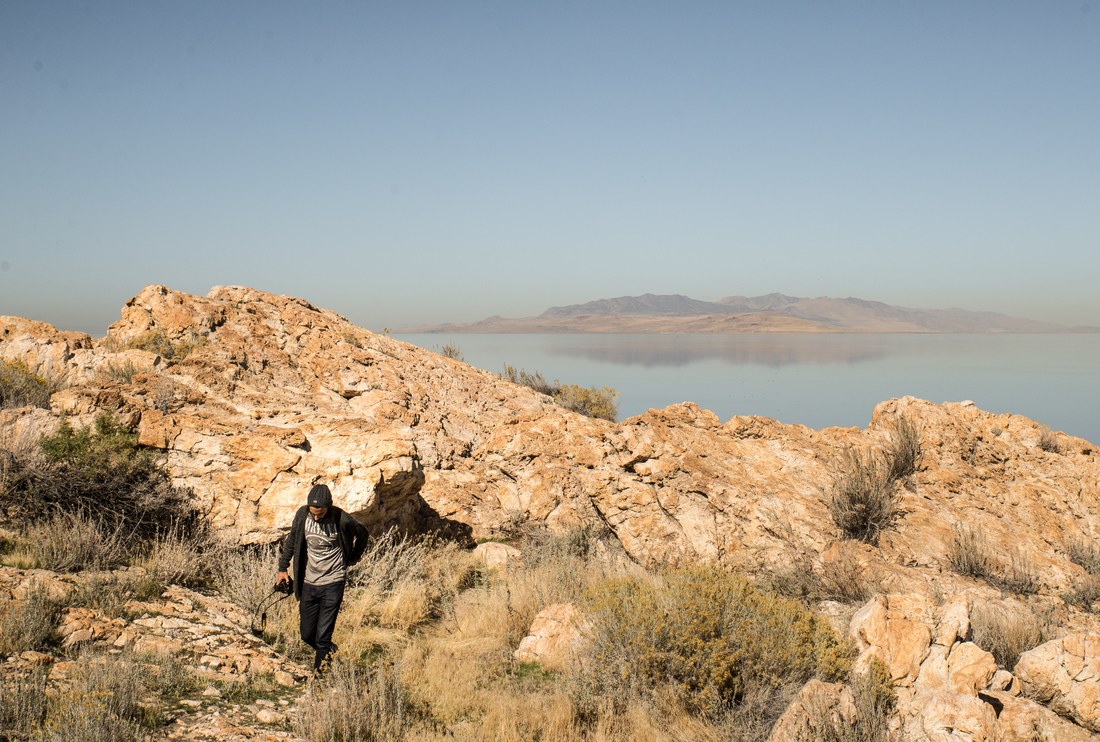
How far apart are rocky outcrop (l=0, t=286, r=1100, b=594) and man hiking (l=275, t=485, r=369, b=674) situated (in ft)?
4.70

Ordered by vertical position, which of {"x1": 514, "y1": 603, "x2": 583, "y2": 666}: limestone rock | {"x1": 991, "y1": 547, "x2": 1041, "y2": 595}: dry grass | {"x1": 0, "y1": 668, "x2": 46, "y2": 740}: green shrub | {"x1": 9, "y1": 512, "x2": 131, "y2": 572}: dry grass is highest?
{"x1": 9, "y1": 512, "x2": 131, "y2": 572}: dry grass

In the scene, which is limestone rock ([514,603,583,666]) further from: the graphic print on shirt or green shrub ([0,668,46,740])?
green shrub ([0,668,46,740])

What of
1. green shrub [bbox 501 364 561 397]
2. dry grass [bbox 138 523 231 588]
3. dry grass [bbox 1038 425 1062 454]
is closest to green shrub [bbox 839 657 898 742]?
dry grass [bbox 138 523 231 588]

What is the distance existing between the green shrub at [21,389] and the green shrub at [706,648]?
22.8 feet

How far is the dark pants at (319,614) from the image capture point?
5.22 meters

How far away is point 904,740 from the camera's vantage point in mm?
4219

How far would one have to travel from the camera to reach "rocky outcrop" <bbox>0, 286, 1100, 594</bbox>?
7066 mm

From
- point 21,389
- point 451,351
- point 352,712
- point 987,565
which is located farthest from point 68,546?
point 451,351

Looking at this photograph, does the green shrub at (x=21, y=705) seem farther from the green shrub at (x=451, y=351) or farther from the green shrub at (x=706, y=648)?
the green shrub at (x=451, y=351)

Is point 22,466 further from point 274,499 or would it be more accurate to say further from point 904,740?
point 904,740

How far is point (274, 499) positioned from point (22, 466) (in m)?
2.40

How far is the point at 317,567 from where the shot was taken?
5.29m

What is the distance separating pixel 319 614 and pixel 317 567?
0.39 meters

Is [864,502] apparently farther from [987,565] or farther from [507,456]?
[507,456]
